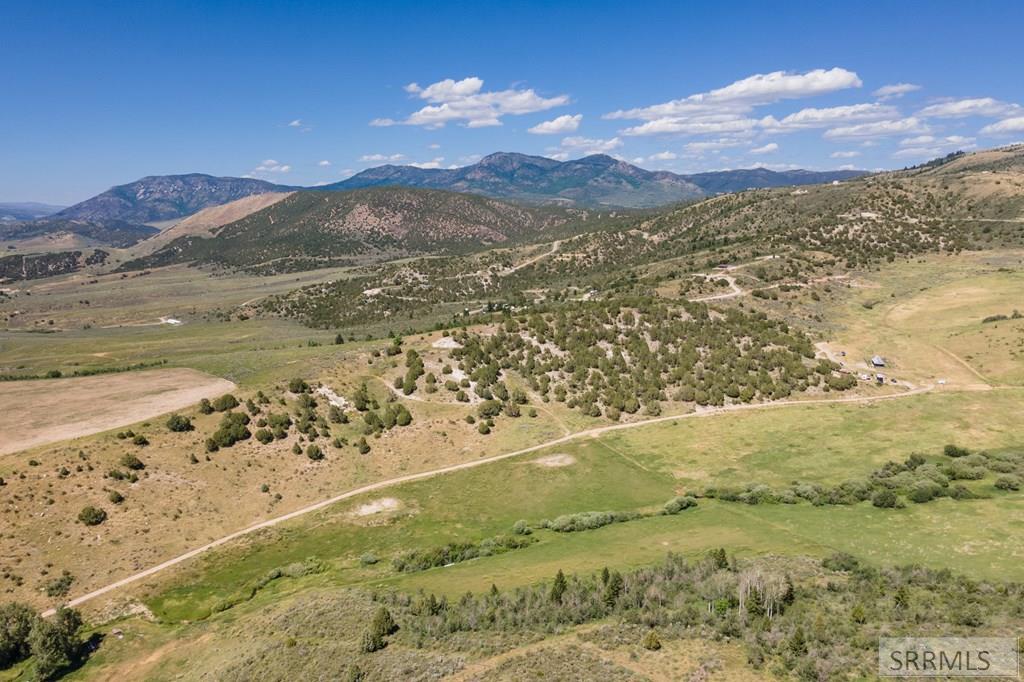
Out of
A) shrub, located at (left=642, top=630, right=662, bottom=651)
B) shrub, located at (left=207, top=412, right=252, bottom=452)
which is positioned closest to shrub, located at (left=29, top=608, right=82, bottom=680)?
shrub, located at (left=207, top=412, right=252, bottom=452)

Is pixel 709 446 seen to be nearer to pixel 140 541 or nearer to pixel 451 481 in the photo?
pixel 451 481

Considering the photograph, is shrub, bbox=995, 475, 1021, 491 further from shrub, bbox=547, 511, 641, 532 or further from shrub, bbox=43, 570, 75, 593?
shrub, bbox=43, 570, 75, 593

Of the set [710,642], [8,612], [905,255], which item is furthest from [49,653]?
[905,255]

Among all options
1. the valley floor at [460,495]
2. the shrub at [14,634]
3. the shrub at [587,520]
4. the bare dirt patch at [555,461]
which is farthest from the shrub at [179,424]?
the shrub at [587,520]

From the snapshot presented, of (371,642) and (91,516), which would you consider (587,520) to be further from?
(91,516)

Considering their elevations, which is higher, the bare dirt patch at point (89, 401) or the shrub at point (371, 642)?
the bare dirt patch at point (89, 401)

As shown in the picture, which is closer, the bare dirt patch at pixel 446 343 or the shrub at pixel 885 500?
the shrub at pixel 885 500

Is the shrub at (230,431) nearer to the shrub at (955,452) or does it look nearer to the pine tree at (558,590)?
the pine tree at (558,590)
